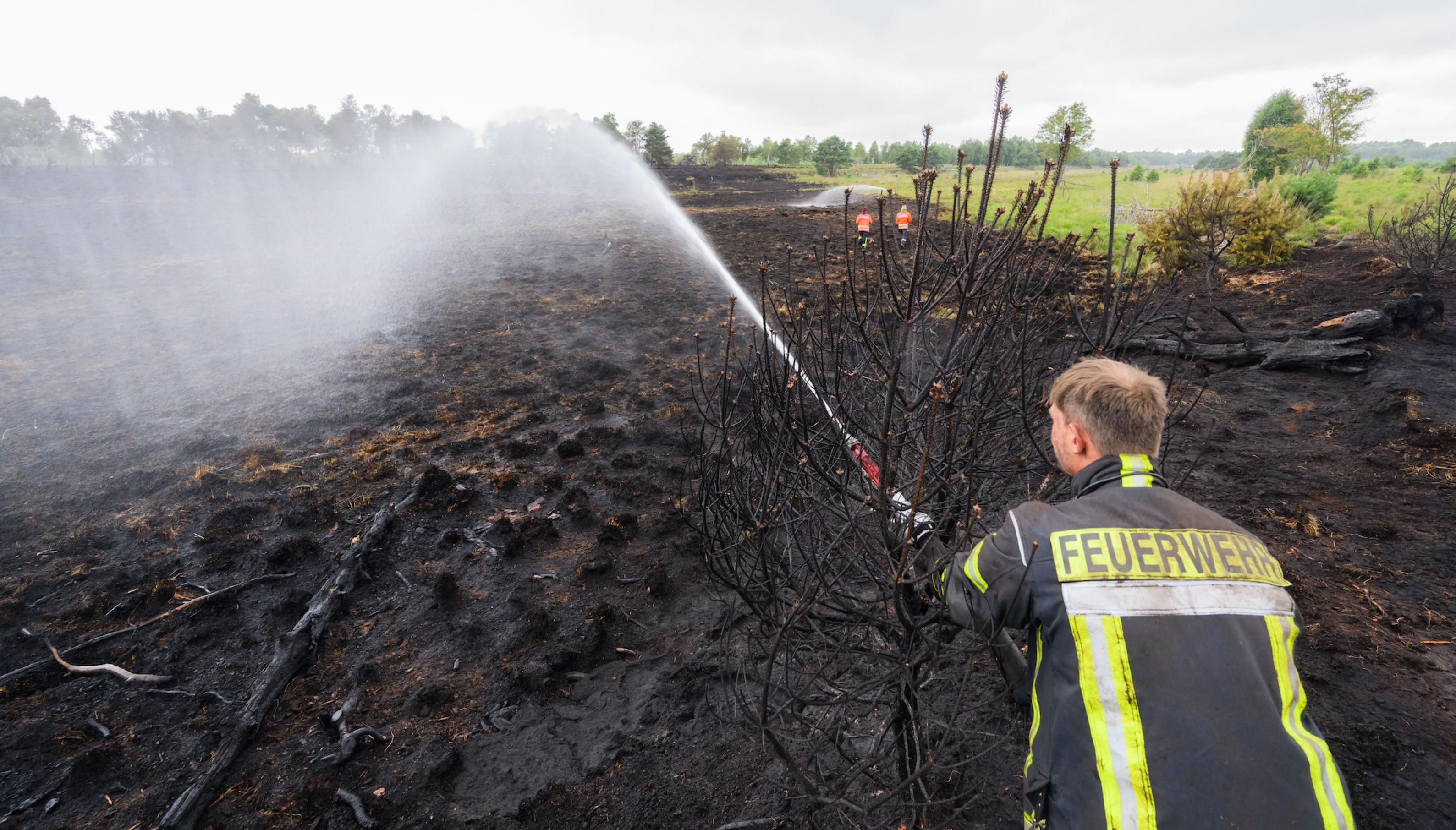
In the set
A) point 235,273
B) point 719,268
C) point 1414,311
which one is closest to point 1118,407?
point 1414,311

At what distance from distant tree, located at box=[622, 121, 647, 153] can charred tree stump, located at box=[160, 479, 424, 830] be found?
159 feet

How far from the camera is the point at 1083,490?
166cm

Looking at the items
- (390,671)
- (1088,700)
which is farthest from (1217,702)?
(390,671)

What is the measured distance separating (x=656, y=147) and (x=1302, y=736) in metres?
47.4

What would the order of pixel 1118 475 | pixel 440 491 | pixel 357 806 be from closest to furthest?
pixel 1118 475, pixel 357 806, pixel 440 491

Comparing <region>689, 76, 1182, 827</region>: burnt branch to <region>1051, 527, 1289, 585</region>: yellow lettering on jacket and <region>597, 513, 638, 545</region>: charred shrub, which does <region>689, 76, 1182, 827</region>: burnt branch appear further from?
<region>597, 513, 638, 545</region>: charred shrub

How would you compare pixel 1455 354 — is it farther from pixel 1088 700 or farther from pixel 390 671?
pixel 390 671

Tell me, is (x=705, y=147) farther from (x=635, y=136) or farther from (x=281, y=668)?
(x=281, y=668)

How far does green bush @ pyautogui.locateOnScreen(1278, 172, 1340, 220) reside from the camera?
45.3 feet

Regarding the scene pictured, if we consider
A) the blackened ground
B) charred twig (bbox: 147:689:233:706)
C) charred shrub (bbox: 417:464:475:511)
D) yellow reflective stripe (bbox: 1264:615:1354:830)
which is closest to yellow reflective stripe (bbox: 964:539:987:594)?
Answer: yellow reflective stripe (bbox: 1264:615:1354:830)

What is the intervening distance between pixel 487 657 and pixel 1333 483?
6.96 m

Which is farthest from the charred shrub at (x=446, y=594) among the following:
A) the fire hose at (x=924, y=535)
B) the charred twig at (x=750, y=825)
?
the fire hose at (x=924, y=535)

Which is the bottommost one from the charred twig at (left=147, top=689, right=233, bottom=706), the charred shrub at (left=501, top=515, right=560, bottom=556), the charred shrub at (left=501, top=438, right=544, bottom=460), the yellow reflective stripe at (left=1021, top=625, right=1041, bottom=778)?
the charred twig at (left=147, top=689, right=233, bottom=706)

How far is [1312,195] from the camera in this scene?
14031 millimetres
